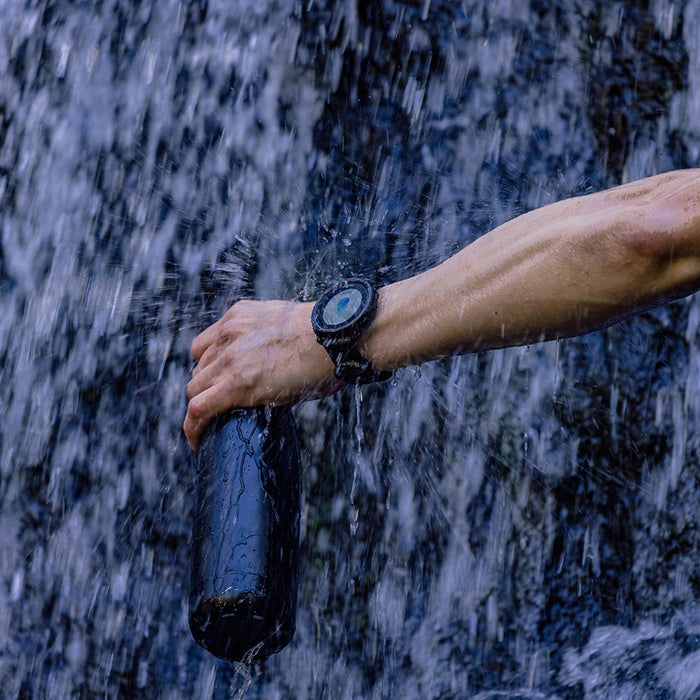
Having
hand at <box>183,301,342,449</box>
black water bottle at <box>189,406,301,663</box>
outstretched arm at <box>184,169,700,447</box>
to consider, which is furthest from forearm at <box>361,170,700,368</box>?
black water bottle at <box>189,406,301,663</box>

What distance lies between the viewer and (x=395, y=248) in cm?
260

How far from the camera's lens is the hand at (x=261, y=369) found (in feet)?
4.75

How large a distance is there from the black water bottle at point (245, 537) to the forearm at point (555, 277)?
0.23m

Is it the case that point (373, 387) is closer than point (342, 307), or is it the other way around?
point (342, 307)

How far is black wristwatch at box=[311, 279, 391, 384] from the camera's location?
140 centimetres

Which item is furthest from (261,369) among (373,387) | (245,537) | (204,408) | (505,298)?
(373,387)

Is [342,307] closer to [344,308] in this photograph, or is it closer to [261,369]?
[344,308]

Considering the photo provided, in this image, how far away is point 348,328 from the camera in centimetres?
140

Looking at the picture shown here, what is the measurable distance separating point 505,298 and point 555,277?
0.08m

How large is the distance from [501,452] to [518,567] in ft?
1.05

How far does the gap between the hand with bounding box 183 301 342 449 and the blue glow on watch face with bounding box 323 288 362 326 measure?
0.16 feet

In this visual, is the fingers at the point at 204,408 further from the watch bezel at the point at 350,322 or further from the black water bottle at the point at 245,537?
the watch bezel at the point at 350,322

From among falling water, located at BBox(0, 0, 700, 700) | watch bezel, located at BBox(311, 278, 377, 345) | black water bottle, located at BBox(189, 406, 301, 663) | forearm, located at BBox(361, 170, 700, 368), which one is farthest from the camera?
falling water, located at BBox(0, 0, 700, 700)

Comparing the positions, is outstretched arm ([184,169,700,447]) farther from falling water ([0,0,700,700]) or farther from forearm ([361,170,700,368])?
falling water ([0,0,700,700])
